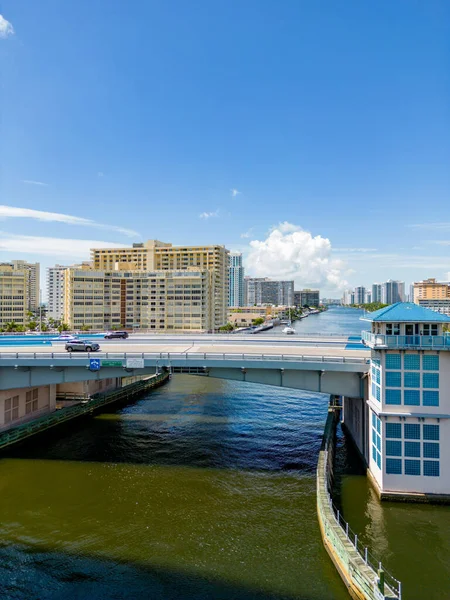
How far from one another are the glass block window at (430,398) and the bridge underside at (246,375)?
16.0 ft

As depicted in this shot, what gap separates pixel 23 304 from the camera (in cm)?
12700

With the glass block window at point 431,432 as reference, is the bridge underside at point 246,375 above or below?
above

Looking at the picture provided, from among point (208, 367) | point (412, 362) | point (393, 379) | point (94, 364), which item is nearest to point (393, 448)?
point (393, 379)

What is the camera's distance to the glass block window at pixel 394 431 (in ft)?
79.1

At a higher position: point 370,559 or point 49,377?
point 49,377

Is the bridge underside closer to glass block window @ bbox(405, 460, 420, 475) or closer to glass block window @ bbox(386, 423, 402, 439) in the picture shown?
glass block window @ bbox(386, 423, 402, 439)

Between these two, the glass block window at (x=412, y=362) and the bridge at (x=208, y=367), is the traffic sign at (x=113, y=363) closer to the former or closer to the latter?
the bridge at (x=208, y=367)

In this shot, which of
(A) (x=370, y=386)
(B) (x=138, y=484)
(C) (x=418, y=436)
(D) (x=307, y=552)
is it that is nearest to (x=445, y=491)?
(C) (x=418, y=436)

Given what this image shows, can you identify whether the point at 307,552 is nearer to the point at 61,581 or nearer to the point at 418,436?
the point at 418,436

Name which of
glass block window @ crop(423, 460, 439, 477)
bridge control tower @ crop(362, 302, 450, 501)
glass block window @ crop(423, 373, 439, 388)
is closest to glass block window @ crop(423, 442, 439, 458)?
bridge control tower @ crop(362, 302, 450, 501)

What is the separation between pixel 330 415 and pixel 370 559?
67.4ft

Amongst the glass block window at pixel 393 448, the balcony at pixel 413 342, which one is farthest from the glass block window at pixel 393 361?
the glass block window at pixel 393 448

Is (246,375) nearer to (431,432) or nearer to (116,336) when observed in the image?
(431,432)

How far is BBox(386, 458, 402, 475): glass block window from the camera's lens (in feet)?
78.7
